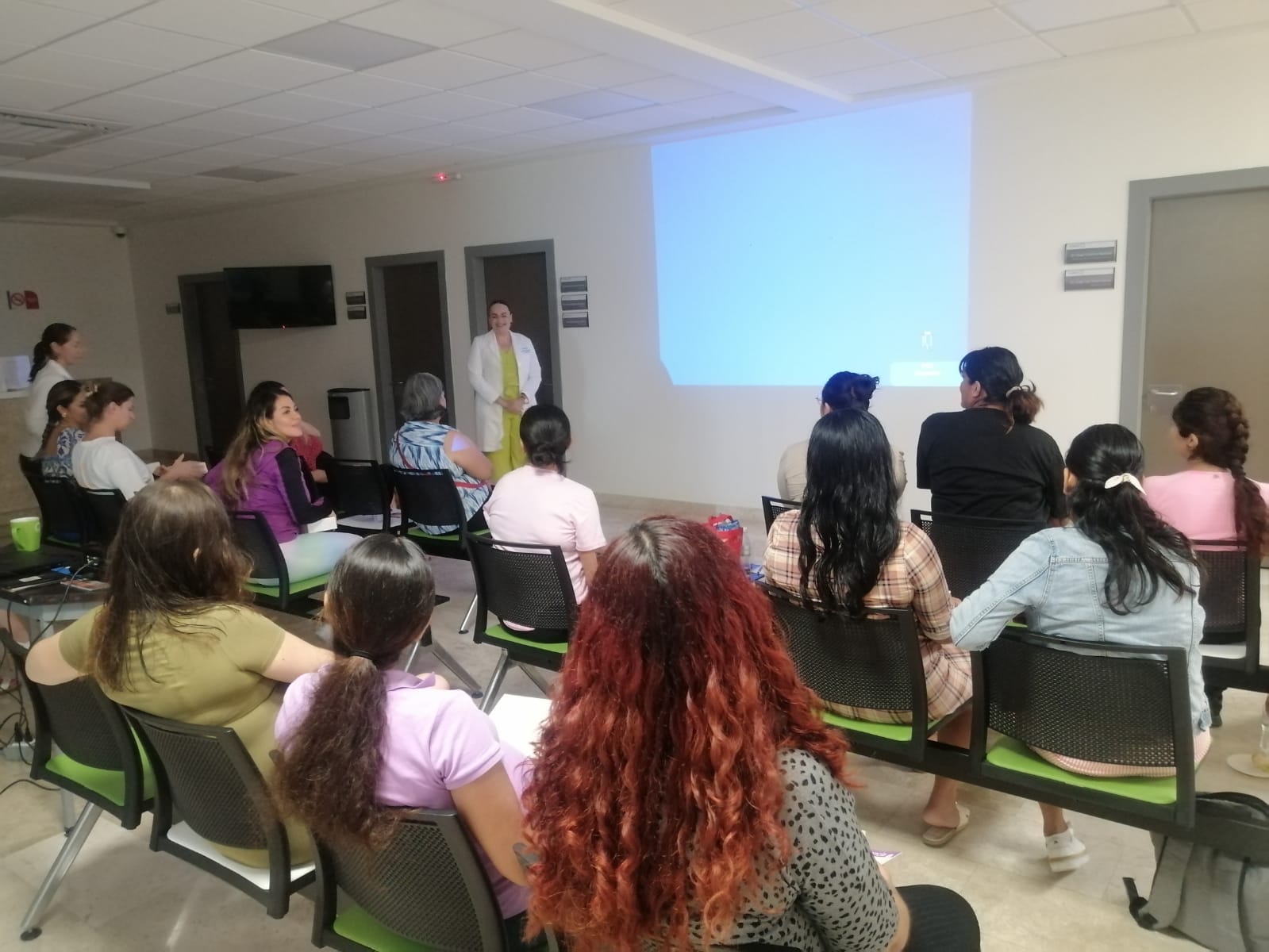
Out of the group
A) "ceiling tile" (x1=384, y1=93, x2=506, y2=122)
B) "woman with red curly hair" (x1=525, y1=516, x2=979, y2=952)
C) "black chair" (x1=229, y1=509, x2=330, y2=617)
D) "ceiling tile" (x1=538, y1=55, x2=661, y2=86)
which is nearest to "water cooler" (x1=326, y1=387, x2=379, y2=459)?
"ceiling tile" (x1=384, y1=93, x2=506, y2=122)

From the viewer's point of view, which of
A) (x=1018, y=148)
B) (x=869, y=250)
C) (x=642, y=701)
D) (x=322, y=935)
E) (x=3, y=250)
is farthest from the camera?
(x=3, y=250)

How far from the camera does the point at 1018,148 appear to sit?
490 centimetres

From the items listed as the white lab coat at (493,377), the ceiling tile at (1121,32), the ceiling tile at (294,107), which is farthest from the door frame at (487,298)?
the ceiling tile at (1121,32)

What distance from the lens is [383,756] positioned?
51.5 inches

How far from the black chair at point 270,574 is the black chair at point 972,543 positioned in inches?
82.9

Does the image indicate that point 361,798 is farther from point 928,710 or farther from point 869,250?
point 869,250

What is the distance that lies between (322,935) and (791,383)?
15.9 ft

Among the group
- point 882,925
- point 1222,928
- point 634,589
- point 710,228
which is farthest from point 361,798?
point 710,228

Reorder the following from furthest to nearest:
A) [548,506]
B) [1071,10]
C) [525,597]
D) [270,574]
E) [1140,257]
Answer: [1140,257] → [1071,10] → [270,574] → [548,506] → [525,597]

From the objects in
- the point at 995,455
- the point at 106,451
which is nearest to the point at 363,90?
the point at 106,451

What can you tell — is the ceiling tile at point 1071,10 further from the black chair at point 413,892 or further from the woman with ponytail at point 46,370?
the woman with ponytail at point 46,370

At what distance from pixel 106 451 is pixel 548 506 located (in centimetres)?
212

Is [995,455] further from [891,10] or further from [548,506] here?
[891,10]

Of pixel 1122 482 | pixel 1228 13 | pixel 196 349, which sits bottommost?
pixel 1122 482
